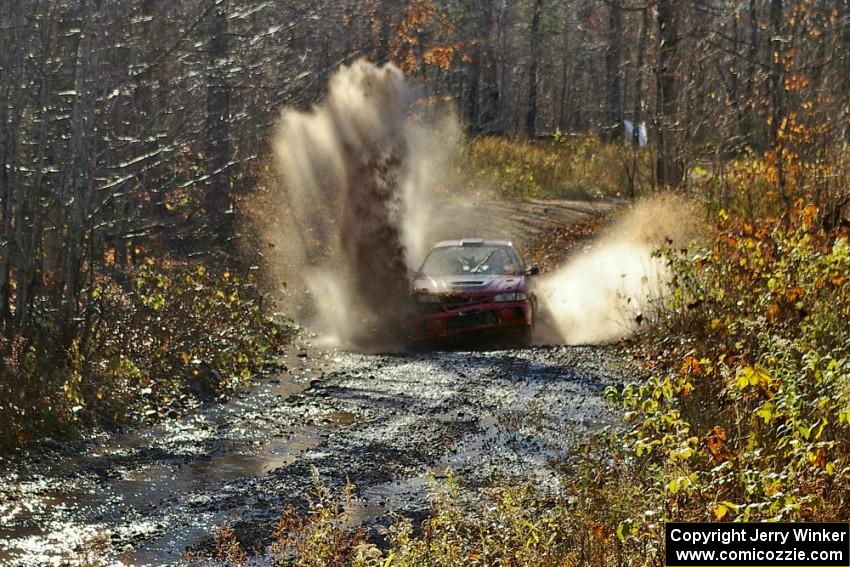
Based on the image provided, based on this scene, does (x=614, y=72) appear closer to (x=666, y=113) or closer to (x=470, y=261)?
(x=666, y=113)

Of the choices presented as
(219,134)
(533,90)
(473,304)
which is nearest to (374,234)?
(473,304)

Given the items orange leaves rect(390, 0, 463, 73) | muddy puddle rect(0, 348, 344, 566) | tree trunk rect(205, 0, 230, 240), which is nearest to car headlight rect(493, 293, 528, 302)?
muddy puddle rect(0, 348, 344, 566)

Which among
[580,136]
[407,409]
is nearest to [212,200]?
[407,409]

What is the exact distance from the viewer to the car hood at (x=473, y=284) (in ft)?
55.6

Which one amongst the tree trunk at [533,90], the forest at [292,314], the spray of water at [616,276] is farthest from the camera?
the tree trunk at [533,90]

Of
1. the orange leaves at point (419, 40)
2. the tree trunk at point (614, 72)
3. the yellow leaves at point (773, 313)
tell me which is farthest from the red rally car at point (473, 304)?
the tree trunk at point (614, 72)

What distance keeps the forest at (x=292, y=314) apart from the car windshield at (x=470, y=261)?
8.93ft

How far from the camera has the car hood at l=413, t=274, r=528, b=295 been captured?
55.6ft

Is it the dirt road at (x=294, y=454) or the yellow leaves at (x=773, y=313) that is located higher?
the yellow leaves at (x=773, y=313)

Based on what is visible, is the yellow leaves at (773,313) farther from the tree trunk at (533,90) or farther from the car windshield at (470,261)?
the tree trunk at (533,90)

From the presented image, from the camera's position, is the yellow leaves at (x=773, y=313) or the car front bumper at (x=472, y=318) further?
the car front bumper at (x=472, y=318)

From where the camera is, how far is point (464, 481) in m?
9.23

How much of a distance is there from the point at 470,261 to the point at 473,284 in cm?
114

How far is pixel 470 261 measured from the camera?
59.6 ft
